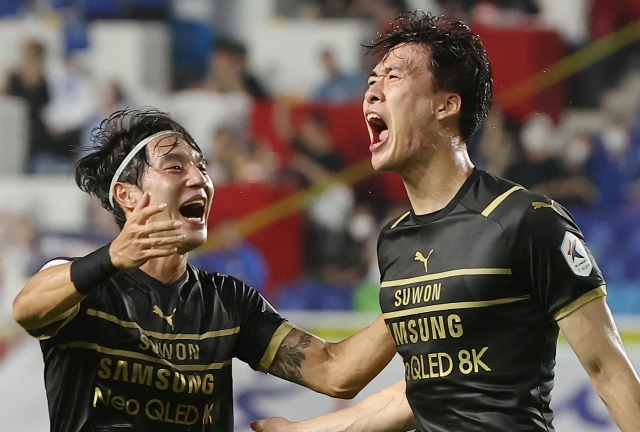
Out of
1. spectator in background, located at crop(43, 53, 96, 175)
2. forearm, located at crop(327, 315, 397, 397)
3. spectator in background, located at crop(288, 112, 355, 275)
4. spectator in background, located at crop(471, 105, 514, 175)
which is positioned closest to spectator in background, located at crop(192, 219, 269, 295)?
spectator in background, located at crop(288, 112, 355, 275)

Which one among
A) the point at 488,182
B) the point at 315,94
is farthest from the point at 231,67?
the point at 488,182

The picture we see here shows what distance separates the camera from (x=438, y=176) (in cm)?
242

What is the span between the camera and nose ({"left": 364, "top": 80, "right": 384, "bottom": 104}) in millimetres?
2477

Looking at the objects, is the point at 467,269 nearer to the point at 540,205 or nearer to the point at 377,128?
the point at 540,205

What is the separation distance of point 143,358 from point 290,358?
495 millimetres

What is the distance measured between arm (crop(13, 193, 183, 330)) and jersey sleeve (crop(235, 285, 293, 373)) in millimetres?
609

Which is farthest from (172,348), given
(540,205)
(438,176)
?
(540,205)

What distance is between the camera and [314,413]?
477 centimetres

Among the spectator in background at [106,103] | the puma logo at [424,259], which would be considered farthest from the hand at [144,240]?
the spectator in background at [106,103]

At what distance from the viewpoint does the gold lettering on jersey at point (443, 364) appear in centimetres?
221

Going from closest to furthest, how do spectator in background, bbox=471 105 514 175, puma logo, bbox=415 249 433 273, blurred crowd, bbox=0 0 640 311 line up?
puma logo, bbox=415 249 433 273 < spectator in background, bbox=471 105 514 175 < blurred crowd, bbox=0 0 640 311

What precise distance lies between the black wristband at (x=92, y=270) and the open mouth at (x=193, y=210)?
40 cm

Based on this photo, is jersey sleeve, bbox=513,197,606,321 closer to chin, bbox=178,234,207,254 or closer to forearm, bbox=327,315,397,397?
forearm, bbox=327,315,397,397

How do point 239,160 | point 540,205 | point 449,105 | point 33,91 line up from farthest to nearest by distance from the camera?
1. point 33,91
2. point 239,160
3. point 449,105
4. point 540,205
